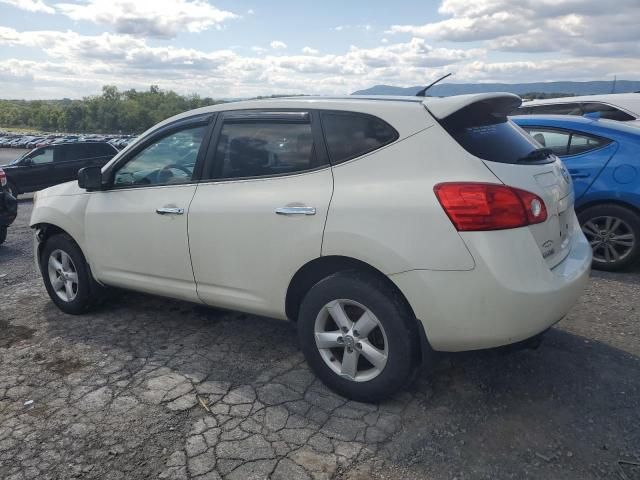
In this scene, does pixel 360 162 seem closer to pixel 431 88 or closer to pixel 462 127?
pixel 462 127

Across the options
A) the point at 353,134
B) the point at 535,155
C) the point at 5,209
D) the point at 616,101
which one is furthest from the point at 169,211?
the point at 616,101

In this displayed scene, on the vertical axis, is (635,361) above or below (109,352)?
below

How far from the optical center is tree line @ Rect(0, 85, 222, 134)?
412 ft

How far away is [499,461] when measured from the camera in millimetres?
2492

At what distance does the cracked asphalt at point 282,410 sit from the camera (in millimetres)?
2508

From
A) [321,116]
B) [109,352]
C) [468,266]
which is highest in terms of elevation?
[321,116]

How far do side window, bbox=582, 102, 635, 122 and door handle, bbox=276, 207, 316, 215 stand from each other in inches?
273

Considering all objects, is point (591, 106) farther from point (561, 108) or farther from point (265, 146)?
point (265, 146)

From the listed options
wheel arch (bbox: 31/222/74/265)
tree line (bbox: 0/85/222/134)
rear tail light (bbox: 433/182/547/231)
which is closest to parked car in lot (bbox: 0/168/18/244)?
wheel arch (bbox: 31/222/74/265)

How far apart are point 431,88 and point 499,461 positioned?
2303 millimetres

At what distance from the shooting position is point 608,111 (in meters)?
8.21

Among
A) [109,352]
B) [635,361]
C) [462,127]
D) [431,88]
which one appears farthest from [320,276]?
[635,361]

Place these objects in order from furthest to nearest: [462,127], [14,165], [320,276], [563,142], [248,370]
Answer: [14,165] < [563,142] < [248,370] < [320,276] < [462,127]

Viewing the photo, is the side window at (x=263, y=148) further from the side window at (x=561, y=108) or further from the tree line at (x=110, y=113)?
the tree line at (x=110, y=113)
